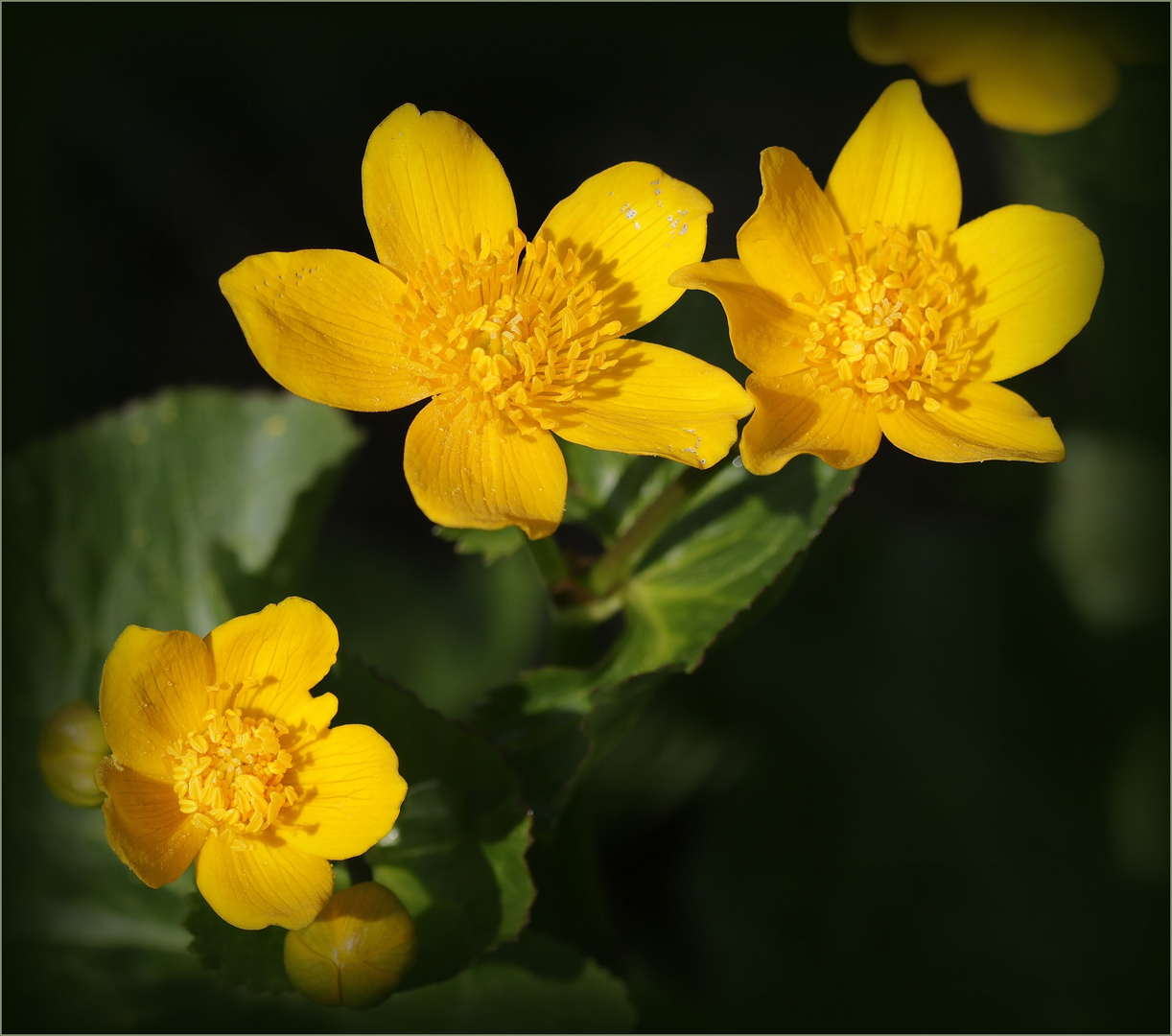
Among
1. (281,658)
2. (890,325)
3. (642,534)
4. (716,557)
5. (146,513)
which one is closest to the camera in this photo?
(281,658)

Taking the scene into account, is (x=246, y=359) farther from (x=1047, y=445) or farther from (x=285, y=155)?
(x=1047, y=445)

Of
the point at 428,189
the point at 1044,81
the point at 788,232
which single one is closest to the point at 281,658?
the point at 428,189

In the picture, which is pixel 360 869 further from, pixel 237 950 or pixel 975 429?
pixel 975 429

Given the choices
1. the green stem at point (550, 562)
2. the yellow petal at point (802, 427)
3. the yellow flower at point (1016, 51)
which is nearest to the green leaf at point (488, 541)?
the green stem at point (550, 562)

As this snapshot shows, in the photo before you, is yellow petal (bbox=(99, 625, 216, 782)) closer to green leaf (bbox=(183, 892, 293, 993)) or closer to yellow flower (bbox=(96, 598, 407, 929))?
yellow flower (bbox=(96, 598, 407, 929))

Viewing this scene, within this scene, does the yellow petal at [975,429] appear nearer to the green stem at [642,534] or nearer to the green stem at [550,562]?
the green stem at [642,534]

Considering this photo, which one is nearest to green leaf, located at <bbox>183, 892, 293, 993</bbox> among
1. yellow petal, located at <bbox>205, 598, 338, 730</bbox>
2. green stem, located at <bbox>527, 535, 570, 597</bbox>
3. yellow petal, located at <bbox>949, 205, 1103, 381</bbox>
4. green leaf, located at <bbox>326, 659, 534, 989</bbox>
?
green leaf, located at <bbox>326, 659, 534, 989</bbox>
